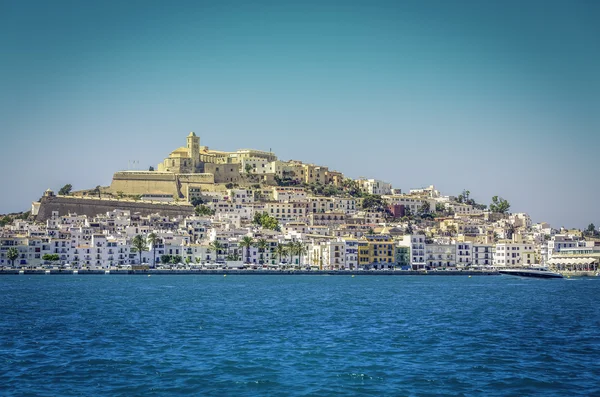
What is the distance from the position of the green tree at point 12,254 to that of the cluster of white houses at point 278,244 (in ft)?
0.78

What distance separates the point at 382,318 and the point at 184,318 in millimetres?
8334

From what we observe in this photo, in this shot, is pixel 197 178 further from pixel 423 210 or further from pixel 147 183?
pixel 423 210

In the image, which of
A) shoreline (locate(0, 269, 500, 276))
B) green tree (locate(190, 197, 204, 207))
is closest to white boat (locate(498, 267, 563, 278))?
shoreline (locate(0, 269, 500, 276))

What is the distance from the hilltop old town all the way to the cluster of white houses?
0.11 m

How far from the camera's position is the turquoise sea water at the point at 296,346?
20.9 meters

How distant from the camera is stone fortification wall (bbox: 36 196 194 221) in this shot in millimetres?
102250

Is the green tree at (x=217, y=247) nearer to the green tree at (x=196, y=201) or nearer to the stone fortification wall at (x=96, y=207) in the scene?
the stone fortification wall at (x=96, y=207)

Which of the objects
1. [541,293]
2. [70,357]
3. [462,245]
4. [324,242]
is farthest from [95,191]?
[70,357]

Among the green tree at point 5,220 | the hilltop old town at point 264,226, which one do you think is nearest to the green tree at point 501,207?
the hilltop old town at point 264,226

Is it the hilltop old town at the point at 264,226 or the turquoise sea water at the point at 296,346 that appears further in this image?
the hilltop old town at the point at 264,226

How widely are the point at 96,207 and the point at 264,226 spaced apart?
69.5ft

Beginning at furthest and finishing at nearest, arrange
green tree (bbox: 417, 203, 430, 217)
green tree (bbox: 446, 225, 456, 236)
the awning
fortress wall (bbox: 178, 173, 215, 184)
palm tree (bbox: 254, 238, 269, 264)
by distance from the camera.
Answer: green tree (bbox: 417, 203, 430, 217) → fortress wall (bbox: 178, 173, 215, 184) → green tree (bbox: 446, 225, 456, 236) → palm tree (bbox: 254, 238, 269, 264) → the awning

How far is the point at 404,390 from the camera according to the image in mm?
20406

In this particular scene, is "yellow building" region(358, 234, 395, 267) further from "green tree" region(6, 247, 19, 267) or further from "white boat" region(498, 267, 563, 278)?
"green tree" region(6, 247, 19, 267)
